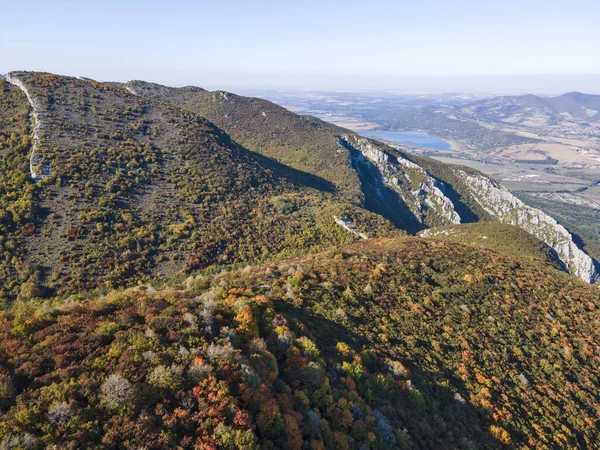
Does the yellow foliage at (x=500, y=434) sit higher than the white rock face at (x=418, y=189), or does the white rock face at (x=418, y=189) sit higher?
the yellow foliage at (x=500, y=434)

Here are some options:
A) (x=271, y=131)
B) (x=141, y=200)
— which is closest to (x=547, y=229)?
(x=271, y=131)

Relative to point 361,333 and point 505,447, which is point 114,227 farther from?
point 505,447

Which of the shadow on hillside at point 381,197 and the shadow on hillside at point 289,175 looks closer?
the shadow on hillside at point 289,175

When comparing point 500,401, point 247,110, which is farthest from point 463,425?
point 247,110

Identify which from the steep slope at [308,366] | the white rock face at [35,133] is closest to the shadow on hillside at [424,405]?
the steep slope at [308,366]

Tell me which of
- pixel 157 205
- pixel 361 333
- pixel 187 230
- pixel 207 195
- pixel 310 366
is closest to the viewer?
pixel 310 366

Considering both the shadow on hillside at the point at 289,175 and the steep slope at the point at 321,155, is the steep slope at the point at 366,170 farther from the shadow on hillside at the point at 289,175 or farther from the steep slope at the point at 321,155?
the shadow on hillside at the point at 289,175
